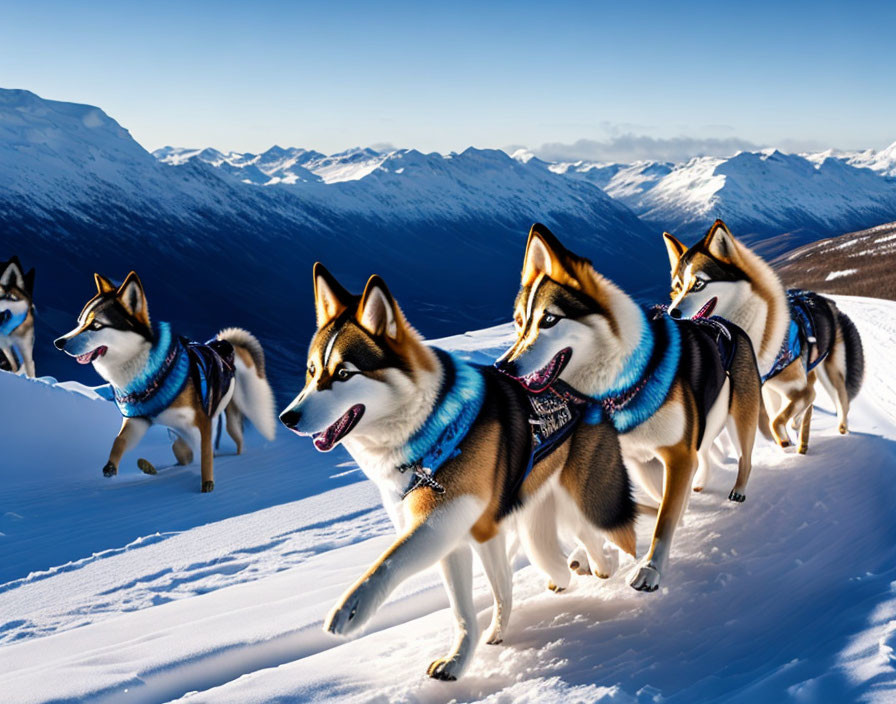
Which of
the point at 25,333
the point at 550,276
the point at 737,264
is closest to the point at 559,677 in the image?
the point at 550,276

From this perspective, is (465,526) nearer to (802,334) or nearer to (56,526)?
(802,334)

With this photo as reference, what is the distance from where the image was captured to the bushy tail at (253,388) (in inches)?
311

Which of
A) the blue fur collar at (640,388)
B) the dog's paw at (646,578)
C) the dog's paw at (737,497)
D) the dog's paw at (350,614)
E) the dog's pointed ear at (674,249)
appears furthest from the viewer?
the dog's pointed ear at (674,249)

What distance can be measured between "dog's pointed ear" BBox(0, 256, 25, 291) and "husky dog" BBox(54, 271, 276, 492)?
3.78m

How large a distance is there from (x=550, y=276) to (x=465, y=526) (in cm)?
121

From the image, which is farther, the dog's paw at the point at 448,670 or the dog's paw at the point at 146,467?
the dog's paw at the point at 146,467

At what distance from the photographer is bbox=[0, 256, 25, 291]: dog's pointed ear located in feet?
31.3

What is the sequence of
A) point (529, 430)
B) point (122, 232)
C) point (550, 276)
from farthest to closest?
point (122, 232) → point (550, 276) → point (529, 430)

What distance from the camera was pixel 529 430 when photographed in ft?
9.82

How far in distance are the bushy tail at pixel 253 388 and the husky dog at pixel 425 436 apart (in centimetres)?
512

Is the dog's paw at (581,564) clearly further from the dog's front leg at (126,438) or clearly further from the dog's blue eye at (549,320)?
the dog's front leg at (126,438)

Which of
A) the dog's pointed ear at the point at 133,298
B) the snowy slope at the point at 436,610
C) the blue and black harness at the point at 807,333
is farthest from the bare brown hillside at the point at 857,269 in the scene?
the snowy slope at the point at 436,610

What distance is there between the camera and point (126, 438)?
6.65 meters

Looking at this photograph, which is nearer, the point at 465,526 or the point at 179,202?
the point at 465,526
